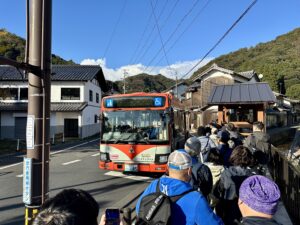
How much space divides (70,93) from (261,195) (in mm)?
31564

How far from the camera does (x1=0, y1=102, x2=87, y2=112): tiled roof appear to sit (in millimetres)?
28438

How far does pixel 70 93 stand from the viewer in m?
31.8

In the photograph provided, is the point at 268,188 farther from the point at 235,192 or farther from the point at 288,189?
the point at 288,189

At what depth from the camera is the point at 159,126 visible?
9.05 metres

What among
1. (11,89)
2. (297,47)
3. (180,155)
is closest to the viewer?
(180,155)

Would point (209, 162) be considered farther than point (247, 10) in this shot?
No

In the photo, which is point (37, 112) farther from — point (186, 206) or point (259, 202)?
point (259, 202)

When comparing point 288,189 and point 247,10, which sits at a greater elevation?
point 247,10

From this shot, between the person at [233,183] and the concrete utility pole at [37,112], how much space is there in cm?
223

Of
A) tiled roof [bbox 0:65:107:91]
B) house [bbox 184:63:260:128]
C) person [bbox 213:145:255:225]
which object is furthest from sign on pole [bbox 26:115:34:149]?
house [bbox 184:63:260:128]

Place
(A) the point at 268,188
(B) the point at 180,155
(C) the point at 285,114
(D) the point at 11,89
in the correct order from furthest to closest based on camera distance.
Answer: (C) the point at 285,114, (D) the point at 11,89, (B) the point at 180,155, (A) the point at 268,188

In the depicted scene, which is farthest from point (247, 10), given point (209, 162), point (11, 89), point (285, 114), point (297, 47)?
point (297, 47)

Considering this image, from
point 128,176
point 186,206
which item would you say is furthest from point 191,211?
point 128,176

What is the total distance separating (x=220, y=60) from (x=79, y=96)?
279 ft
